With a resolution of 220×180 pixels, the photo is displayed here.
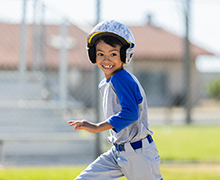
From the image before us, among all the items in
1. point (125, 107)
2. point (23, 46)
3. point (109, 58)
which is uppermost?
point (23, 46)

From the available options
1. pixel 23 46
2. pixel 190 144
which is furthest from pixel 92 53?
pixel 190 144

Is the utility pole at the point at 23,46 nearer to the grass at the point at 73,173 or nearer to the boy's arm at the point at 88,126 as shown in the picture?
the grass at the point at 73,173

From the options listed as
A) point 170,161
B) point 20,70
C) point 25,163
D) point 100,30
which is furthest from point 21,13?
point 100,30

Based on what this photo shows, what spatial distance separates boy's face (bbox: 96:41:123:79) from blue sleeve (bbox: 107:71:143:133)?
3.9 inches

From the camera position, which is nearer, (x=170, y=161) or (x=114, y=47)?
(x=114, y=47)

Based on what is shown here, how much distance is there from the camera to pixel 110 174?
2.90m

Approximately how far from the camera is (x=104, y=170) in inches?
114

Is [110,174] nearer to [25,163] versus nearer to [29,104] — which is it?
[25,163]

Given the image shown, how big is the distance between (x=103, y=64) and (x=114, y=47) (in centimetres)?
14

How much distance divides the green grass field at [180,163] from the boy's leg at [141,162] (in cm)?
193

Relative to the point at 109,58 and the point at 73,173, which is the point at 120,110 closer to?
the point at 109,58

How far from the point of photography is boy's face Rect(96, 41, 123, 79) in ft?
9.20

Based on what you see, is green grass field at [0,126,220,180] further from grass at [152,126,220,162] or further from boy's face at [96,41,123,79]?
boy's face at [96,41,123,79]

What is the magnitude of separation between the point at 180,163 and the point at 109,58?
3370 mm
